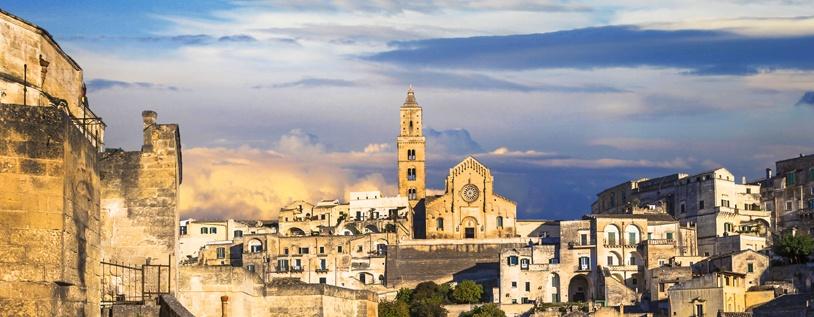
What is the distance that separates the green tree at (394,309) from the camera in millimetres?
109125

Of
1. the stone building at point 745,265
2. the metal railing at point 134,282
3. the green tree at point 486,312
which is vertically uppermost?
the stone building at point 745,265

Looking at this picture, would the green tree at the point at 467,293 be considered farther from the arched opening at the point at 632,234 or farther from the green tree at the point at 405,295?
the arched opening at the point at 632,234

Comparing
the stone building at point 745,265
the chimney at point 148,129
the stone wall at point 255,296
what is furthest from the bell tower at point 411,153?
the chimney at point 148,129

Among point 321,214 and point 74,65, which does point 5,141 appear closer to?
point 74,65

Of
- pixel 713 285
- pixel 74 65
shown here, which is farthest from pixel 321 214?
pixel 74 65

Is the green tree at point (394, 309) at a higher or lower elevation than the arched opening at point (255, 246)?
lower

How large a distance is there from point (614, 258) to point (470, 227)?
676 inches

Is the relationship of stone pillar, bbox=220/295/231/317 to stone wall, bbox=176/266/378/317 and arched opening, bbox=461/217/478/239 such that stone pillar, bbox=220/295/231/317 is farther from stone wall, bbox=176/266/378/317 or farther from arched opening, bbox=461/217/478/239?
arched opening, bbox=461/217/478/239

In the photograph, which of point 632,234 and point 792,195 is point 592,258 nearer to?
point 632,234

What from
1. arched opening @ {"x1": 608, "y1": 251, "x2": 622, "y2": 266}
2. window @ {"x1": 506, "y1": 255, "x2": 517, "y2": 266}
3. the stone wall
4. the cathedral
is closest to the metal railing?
the stone wall

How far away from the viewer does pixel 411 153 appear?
152 metres

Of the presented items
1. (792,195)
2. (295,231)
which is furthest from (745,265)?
(295,231)

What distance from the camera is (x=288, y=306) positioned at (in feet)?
116

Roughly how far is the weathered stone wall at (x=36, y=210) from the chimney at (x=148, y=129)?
8002mm
